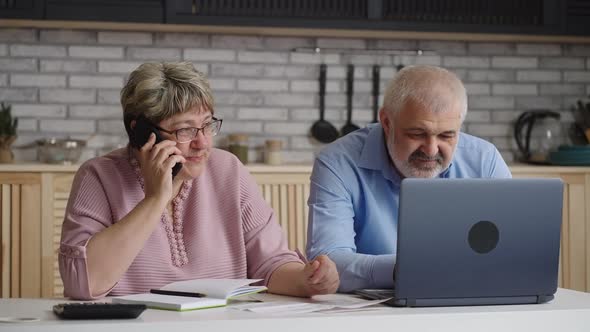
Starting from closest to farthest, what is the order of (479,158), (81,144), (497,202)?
(497,202)
(479,158)
(81,144)

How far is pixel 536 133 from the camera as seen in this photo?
493 centimetres

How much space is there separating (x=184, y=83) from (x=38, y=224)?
1.88 meters

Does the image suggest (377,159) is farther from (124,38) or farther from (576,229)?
(124,38)

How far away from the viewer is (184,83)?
2459mm

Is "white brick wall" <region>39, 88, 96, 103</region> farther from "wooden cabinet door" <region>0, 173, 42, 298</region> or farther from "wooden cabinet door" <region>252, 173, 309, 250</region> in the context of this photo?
"wooden cabinet door" <region>252, 173, 309, 250</region>

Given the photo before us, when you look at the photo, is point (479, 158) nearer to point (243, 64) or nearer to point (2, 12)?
point (243, 64)

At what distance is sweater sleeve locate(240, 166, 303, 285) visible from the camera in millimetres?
2480

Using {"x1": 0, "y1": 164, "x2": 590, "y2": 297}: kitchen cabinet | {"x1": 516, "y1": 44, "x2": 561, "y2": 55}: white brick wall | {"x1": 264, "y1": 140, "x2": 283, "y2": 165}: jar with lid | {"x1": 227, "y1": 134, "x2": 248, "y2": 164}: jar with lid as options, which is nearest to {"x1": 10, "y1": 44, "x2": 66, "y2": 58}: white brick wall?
{"x1": 0, "y1": 164, "x2": 590, "y2": 297}: kitchen cabinet

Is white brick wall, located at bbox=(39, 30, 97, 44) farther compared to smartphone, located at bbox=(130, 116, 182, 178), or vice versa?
white brick wall, located at bbox=(39, 30, 97, 44)

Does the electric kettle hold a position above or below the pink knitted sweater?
above

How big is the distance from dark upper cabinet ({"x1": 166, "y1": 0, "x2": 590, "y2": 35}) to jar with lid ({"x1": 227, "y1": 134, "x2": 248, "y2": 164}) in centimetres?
55

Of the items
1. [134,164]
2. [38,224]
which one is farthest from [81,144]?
[134,164]

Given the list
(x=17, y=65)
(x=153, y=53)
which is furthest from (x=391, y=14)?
(x=17, y=65)

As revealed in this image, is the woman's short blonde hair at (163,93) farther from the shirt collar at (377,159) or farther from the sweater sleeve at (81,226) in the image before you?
the shirt collar at (377,159)
